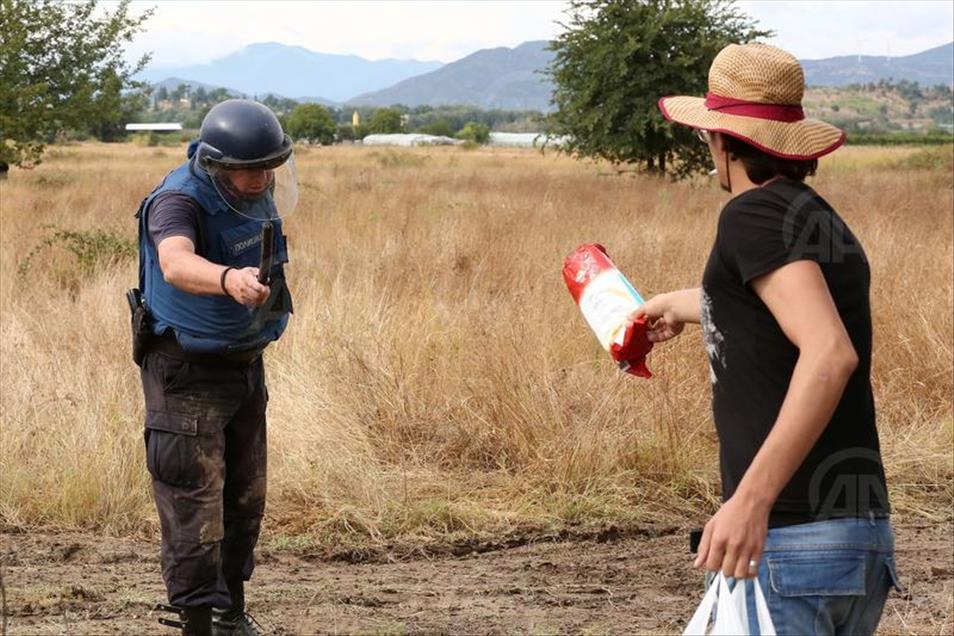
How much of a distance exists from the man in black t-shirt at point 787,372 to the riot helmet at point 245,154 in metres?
1.74

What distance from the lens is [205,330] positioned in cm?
380

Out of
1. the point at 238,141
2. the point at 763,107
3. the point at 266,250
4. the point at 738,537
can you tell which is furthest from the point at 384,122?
the point at 738,537

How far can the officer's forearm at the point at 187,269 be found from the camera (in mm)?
3455

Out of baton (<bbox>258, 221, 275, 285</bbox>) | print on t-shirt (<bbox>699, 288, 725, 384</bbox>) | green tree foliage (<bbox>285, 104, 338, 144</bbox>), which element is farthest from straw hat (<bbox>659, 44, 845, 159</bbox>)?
green tree foliage (<bbox>285, 104, 338, 144</bbox>)

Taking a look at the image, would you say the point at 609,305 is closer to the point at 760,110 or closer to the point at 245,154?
the point at 760,110

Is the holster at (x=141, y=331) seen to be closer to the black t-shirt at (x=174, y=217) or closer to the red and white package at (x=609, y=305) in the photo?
the black t-shirt at (x=174, y=217)

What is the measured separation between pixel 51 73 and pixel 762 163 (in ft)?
73.5

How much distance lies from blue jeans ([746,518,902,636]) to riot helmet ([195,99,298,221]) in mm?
2167

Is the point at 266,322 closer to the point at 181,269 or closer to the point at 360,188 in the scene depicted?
the point at 181,269

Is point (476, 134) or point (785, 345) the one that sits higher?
point (785, 345)

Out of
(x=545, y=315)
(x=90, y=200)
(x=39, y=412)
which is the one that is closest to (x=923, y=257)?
(x=545, y=315)

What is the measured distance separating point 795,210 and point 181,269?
1.93 metres

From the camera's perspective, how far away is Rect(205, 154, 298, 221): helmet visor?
12.5ft

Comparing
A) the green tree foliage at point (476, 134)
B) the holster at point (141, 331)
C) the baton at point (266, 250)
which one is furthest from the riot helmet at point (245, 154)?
the green tree foliage at point (476, 134)
